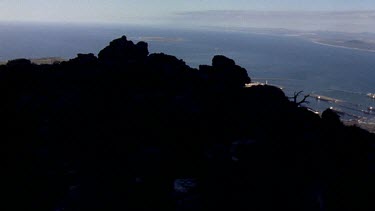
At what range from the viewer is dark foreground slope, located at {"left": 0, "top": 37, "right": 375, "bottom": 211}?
26641mm

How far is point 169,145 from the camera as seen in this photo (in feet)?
103

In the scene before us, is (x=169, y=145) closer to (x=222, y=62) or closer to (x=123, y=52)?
(x=222, y=62)

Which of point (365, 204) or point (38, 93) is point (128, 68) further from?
point (365, 204)

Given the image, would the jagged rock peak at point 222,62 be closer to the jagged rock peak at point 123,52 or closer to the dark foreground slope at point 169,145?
the dark foreground slope at point 169,145

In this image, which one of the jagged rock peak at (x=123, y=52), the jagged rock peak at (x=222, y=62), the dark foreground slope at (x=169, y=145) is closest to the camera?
the dark foreground slope at (x=169, y=145)

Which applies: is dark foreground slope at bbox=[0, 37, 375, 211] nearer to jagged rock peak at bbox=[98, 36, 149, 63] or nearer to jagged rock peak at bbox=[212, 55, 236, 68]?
jagged rock peak at bbox=[212, 55, 236, 68]

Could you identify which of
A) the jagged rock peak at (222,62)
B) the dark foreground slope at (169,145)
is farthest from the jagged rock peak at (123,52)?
the jagged rock peak at (222,62)

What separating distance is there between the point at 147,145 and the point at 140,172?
3.49 meters

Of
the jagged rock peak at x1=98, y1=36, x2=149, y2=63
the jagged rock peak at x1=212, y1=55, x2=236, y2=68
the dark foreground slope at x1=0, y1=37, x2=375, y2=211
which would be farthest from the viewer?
the jagged rock peak at x1=98, y1=36, x2=149, y2=63

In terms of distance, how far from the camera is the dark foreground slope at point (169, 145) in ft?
87.4

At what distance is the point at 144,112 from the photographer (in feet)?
116

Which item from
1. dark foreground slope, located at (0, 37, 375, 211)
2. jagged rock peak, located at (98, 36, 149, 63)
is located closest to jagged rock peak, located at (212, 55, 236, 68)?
dark foreground slope, located at (0, 37, 375, 211)

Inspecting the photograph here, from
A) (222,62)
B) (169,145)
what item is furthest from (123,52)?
(169,145)

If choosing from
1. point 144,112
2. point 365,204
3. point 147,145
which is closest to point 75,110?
point 144,112
